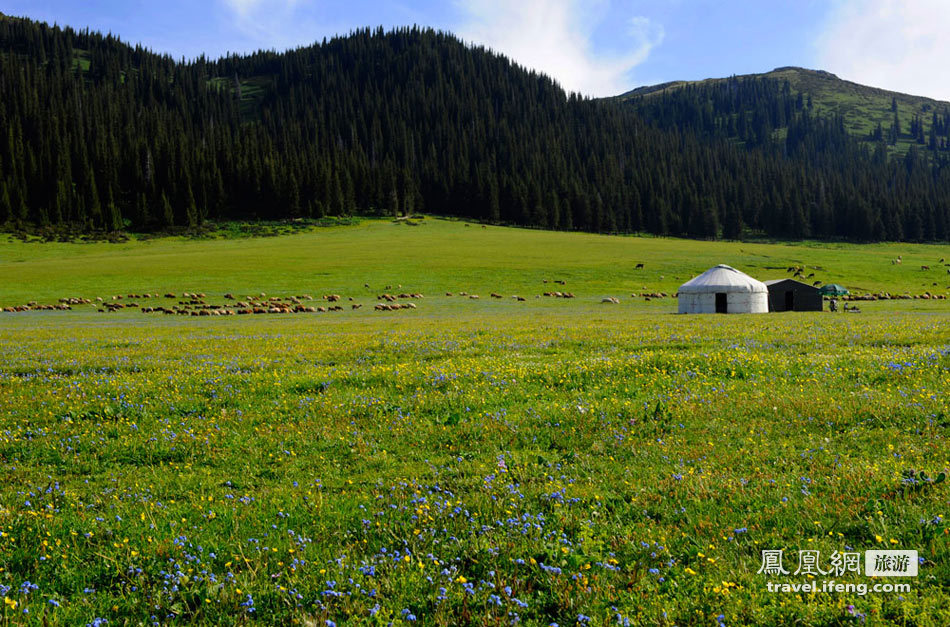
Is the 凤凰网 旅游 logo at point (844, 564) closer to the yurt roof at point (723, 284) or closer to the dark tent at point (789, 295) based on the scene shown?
the yurt roof at point (723, 284)

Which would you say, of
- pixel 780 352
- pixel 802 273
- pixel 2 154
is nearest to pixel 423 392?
pixel 780 352

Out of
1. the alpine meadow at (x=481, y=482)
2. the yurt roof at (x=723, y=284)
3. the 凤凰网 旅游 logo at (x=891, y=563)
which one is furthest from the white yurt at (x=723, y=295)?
the 凤凰网 旅游 logo at (x=891, y=563)

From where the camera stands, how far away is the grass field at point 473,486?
4816 mm

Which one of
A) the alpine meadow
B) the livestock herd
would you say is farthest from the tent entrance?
the alpine meadow

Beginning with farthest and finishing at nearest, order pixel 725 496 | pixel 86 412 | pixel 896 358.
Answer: pixel 896 358
pixel 86 412
pixel 725 496

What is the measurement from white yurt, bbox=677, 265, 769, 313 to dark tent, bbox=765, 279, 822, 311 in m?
4.03

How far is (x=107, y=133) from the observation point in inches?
7461

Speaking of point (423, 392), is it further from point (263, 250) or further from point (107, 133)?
point (107, 133)

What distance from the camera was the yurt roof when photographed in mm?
57969

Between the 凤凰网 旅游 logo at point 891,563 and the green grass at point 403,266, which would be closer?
the 凤凰网 旅游 logo at point 891,563

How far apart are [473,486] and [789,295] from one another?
66.5 m

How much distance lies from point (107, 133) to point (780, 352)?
228326mm

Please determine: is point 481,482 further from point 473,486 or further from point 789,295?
point 789,295

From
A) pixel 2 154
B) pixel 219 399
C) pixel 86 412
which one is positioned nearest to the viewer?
pixel 86 412
